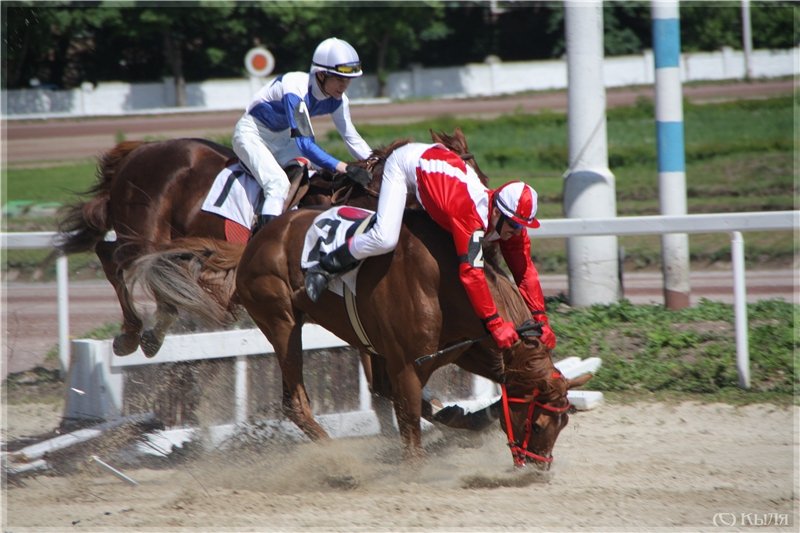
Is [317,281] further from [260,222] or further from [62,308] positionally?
[62,308]

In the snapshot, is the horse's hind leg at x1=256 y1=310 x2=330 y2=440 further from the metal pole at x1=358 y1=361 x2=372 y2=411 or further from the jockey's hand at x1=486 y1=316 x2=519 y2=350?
the jockey's hand at x1=486 y1=316 x2=519 y2=350

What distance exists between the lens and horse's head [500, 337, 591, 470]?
470 cm

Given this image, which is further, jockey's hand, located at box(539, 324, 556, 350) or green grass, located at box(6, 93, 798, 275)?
green grass, located at box(6, 93, 798, 275)

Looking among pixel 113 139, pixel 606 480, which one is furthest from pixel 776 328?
pixel 113 139

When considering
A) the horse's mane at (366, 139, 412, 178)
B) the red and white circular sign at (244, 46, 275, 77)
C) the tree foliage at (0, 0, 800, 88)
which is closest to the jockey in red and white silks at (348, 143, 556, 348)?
the horse's mane at (366, 139, 412, 178)

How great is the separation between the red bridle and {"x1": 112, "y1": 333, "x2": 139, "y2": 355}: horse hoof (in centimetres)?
266

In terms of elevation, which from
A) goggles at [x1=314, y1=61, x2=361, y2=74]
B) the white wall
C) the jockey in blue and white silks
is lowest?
the jockey in blue and white silks

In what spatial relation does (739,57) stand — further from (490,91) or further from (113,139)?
(113,139)

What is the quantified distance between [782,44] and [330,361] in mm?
37083

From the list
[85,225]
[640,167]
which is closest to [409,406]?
[85,225]

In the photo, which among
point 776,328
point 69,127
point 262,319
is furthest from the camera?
point 69,127

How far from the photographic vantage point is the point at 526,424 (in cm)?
475

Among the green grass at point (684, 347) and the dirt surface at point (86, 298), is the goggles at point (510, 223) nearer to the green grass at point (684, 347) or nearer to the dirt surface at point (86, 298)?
the green grass at point (684, 347)

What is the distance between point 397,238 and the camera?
481 cm
